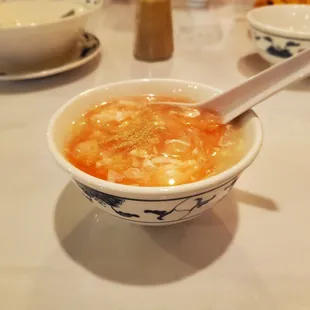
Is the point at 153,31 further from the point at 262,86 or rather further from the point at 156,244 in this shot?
the point at 156,244

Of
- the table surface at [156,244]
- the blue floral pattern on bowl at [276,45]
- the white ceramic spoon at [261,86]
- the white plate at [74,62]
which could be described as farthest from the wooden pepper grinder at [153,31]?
the white ceramic spoon at [261,86]

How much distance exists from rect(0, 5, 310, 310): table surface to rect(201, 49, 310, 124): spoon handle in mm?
132

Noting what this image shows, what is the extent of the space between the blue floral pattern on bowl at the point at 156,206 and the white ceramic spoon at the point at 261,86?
167mm

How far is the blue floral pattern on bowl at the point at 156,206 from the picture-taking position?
0.49 metres

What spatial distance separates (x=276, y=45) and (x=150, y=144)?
57cm

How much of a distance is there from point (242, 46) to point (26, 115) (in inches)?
27.6

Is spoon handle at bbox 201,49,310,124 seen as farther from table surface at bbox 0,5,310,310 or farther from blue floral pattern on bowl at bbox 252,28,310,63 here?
blue floral pattern on bowl at bbox 252,28,310,63

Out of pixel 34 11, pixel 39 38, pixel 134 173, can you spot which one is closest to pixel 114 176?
pixel 134 173

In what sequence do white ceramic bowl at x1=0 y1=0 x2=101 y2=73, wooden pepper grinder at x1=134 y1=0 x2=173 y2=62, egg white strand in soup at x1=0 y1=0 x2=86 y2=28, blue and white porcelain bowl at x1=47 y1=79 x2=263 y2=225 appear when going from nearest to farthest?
1. blue and white porcelain bowl at x1=47 y1=79 x2=263 y2=225
2. white ceramic bowl at x1=0 y1=0 x2=101 y2=73
3. wooden pepper grinder at x1=134 y1=0 x2=173 y2=62
4. egg white strand in soup at x1=0 y1=0 x2=86 y2=28

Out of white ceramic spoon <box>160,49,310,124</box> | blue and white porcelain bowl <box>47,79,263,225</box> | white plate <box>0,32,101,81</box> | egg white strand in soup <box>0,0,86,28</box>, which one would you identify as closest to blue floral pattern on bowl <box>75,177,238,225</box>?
blue and white porcelain bowl <box>47,79,263,225</box>

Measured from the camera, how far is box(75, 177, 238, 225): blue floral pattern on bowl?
1.59 ft

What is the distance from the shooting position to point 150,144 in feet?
1.97

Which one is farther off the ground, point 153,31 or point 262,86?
point 262,86

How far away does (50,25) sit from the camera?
98 centimetres
